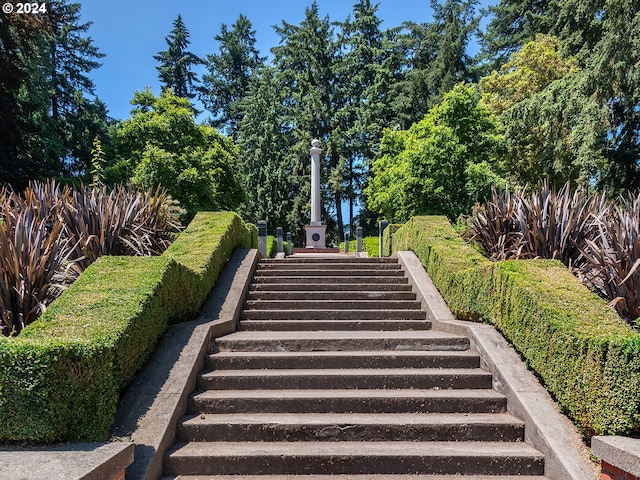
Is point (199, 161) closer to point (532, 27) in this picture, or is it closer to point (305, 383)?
point (305, 383)

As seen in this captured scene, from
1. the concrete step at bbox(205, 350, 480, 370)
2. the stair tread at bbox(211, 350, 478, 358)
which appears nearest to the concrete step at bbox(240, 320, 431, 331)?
the stair tread at bbox(211, 350, 478, 358)

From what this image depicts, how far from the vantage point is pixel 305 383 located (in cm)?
449

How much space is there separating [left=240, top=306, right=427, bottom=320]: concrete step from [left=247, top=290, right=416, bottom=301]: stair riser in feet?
1.91

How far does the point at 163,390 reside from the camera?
390 cm

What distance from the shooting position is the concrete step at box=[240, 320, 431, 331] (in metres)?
6.00

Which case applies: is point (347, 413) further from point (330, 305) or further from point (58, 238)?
point (58, 238)

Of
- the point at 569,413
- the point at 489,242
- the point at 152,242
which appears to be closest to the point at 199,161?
the point at 152,242

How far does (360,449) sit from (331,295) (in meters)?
3.46

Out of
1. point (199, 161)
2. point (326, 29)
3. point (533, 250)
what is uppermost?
point (326, 29)

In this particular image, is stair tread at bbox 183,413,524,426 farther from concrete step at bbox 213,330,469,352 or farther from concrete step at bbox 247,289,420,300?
concrete step at bbox 247,289,420,300

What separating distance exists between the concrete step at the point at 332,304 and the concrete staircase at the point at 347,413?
0.85 metres

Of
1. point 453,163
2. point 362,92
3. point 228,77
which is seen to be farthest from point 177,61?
point 453,163

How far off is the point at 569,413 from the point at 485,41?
31.0 metres

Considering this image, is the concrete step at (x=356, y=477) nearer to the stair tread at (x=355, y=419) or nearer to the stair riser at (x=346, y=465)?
the stair riser at (x=346, y=465)
